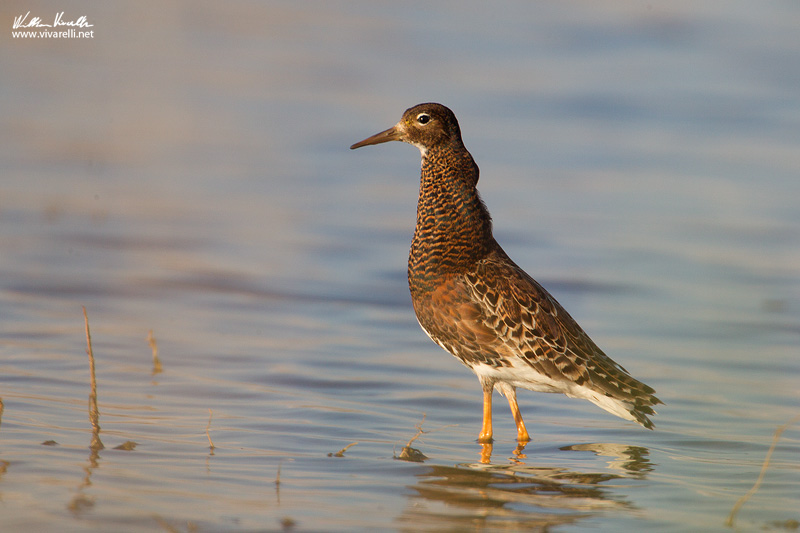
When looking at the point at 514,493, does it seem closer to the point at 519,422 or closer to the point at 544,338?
the point at 519,422

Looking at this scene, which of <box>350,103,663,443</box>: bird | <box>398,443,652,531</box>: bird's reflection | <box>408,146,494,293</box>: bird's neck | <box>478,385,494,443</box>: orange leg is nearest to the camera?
<box>398,443,652,531</box>: bird's reflection

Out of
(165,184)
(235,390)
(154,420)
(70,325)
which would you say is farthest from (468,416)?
(165,184)

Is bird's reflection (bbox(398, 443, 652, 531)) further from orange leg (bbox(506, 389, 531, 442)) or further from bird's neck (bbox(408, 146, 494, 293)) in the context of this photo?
bird's neck (bbox(408, 146, 494, 293))

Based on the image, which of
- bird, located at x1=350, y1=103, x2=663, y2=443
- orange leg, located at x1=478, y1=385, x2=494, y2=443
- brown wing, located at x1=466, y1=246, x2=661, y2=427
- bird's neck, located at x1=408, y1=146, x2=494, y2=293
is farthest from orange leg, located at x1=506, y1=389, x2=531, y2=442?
bird's neck, located at x1=408, y1=146, x2=494, y2=293

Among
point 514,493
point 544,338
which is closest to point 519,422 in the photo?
point 544,338

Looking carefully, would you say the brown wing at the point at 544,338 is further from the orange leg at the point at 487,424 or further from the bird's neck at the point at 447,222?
the orange leg at the point at 487,424

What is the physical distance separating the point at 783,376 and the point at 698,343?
4.32 feet

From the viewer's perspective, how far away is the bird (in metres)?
9.04

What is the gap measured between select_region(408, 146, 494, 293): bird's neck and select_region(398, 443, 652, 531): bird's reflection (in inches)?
64.3

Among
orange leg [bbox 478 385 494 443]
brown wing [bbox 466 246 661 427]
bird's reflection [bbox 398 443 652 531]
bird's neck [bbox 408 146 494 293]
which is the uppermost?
bird's neck [bbox 408 146 494 293]

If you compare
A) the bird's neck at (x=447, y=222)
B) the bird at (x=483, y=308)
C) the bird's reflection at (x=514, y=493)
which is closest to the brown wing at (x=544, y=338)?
the bird at (x=483, y=308)

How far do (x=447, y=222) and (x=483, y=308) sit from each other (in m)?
0.84

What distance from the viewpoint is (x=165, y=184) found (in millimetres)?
18500

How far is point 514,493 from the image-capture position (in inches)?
284
